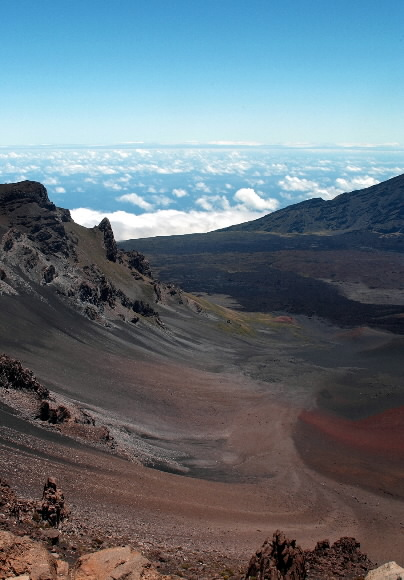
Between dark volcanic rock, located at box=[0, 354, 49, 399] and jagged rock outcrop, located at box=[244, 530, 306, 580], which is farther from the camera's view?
dark volcanic rock, located at box=[0, 354, 49, 399]

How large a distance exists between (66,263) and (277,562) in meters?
83.0

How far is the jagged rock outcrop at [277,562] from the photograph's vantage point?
69.2 ft

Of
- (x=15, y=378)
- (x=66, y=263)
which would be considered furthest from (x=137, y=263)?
(x=15, y=378)

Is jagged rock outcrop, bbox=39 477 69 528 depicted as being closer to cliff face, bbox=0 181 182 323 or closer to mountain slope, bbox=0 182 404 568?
mountain slope, bbox=0 182 404 568

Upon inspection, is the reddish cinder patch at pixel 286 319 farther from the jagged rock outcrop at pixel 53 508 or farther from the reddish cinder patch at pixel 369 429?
the jagged rock outcrop at pixel 53 508

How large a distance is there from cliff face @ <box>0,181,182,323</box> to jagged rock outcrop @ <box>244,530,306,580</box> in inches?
2413

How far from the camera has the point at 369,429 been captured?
62500 mm

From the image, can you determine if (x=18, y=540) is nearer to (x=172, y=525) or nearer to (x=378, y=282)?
(x=172, y=525)

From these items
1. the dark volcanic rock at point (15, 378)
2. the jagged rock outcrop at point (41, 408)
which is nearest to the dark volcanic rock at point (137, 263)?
the dark volcanic rock at point (15, 378)

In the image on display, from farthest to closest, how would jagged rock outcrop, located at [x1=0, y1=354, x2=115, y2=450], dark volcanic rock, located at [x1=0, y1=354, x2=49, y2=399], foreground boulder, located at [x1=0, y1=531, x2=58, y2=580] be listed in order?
dark volcanic rock, located at [x1=0, y1=354, x2=49, y2=399], jagged rock outcrop, located at [x1=0, y1=354, x2=115, y2=450], foreground boulder, located at [x1=0, y1=531, x2=58, y2=580]

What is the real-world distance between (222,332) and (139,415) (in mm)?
53400

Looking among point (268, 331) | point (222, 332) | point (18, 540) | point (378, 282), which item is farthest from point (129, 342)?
point (378, 282)

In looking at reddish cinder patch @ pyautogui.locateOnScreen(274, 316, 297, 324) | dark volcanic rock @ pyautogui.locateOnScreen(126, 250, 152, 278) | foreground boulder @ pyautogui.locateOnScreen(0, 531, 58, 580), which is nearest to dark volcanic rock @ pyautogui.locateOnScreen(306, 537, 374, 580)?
foreground boulder @ pyautogui.locateOnScreen(0, 531, 58, 580)

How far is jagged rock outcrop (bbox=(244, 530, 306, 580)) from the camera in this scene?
2108 cm
